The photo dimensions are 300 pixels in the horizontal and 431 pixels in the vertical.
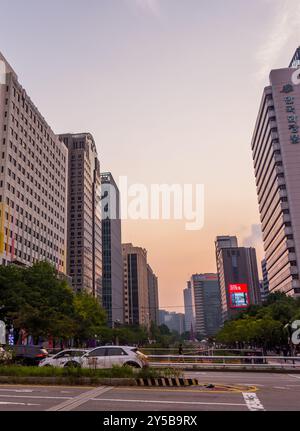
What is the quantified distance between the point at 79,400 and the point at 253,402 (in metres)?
5.41

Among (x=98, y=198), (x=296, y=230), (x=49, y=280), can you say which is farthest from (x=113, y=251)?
(x=49, y=280)

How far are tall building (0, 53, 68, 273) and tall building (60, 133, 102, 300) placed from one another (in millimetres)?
35883

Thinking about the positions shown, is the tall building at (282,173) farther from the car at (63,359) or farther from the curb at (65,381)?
the curb at (65,381)

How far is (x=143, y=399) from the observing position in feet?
43.3

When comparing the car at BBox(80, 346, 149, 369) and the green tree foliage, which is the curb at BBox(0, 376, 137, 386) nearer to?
the car at BBox(80, 346, 149, 369)

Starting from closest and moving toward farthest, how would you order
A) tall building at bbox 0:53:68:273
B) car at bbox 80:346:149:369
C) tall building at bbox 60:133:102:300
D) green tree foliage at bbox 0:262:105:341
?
car at bbox 80:346:149:369, green tree foliage at bbox 0:262:105:341, tall building at bbox 0:53:68:273, tall building at bbox 60:133:102:300

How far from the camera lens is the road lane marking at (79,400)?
11414 mm

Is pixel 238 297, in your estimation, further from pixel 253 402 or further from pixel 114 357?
pixel 253 402

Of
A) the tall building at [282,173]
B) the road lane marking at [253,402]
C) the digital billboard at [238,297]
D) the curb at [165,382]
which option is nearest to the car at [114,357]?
the curb at [165,382]

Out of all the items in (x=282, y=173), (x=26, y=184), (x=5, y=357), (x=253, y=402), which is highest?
(x=282, y=173)

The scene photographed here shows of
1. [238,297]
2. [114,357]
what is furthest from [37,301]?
[238,297]

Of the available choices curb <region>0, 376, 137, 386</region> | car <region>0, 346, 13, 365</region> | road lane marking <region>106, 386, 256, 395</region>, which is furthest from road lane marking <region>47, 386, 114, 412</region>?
car <region>0, 346, 13, 365</region>

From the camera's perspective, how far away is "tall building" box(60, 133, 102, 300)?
146875 mm

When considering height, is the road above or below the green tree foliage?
below
